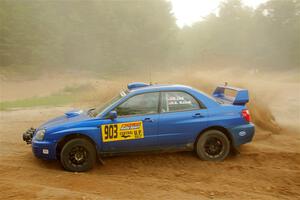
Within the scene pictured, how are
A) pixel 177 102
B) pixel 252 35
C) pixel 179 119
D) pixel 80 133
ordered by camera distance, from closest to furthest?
pixel 80 133 < pixel 179 119 < pixel 177 102 < pixel 252 35

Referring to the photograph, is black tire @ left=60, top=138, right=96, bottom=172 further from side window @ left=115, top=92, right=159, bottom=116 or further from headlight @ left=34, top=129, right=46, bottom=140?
side window @ left=115, top=92, right=159, bottom=116

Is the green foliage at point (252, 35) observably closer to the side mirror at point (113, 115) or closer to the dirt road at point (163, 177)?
the dirt road at point (163, 177)

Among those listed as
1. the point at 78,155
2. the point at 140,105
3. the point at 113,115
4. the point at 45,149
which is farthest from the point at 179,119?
the point at 45,149

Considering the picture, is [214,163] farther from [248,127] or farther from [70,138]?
[70,138]

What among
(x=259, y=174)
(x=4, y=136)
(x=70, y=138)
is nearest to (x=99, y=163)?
(x=70, y=138)

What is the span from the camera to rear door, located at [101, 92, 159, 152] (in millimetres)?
5746

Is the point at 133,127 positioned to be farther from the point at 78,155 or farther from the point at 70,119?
the point at 70,119

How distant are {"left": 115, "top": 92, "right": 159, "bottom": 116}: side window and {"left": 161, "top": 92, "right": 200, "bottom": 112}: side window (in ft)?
0.55

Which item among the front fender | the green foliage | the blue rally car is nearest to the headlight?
the blue rally car

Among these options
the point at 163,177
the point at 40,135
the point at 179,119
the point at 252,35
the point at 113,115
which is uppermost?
the point at 252,35

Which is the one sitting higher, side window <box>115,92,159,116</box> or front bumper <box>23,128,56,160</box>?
side window <box>115,92,159,116</box>

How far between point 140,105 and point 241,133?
79.3 inches

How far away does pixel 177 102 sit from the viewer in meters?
6.11

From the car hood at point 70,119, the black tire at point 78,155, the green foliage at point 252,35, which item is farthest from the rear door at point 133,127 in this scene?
the green foliage at point 252,35
